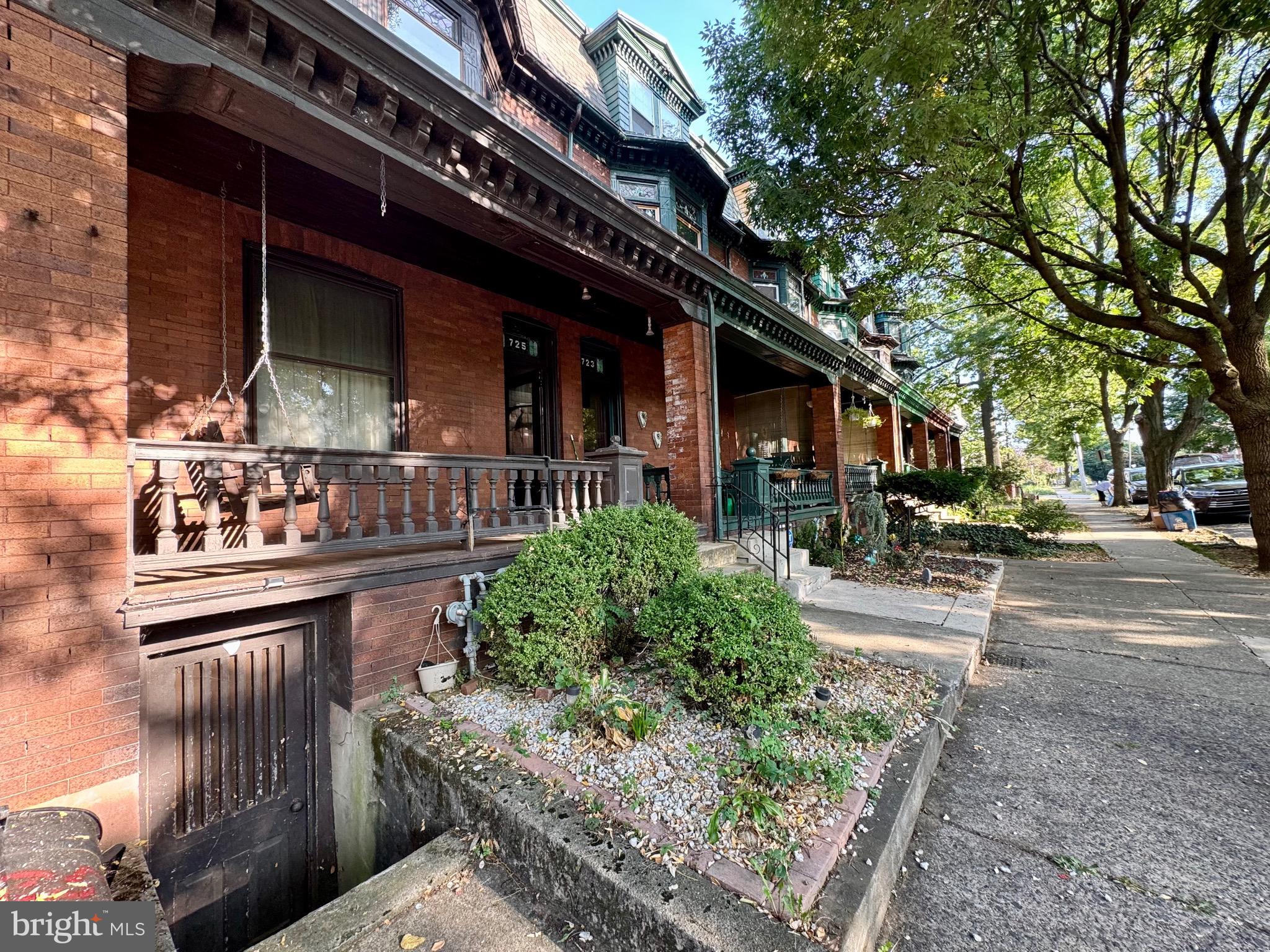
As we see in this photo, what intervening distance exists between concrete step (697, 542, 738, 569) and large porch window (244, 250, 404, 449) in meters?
3.68

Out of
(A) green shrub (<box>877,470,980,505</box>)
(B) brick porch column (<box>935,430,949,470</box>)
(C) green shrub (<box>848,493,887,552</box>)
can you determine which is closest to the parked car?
(B) brick porch column (<box>935,430,949,470</box>)

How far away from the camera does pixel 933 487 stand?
11594 millimetres

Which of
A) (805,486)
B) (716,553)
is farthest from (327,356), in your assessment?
(805,486)

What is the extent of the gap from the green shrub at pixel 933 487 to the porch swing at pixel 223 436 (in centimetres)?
1176

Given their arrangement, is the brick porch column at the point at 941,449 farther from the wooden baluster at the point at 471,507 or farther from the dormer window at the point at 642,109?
the wooden baluster at the point at 471,507

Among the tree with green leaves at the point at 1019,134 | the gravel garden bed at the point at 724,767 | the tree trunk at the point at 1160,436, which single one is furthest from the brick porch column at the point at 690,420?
the tree trunk at the point at 1160,436

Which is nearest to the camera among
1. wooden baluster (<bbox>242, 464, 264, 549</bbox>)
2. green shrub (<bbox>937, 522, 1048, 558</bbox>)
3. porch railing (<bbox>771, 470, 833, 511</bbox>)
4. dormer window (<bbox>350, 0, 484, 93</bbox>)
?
wooden baluster (<bbox>242, 464, 264, 549</bbox>)

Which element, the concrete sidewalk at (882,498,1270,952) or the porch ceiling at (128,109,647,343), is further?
the porch ceiling at (128,109,647,343)

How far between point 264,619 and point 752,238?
11356mm

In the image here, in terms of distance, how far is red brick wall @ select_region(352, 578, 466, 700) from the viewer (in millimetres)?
3158

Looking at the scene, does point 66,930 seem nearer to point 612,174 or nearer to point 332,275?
point 332,275

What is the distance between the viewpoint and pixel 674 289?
256 inches

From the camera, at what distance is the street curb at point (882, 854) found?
5.46ft

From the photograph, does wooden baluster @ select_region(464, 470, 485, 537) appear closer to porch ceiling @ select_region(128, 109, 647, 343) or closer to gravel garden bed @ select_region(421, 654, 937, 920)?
gravel garden bed @ select_region(421, 654, 937, 920)
